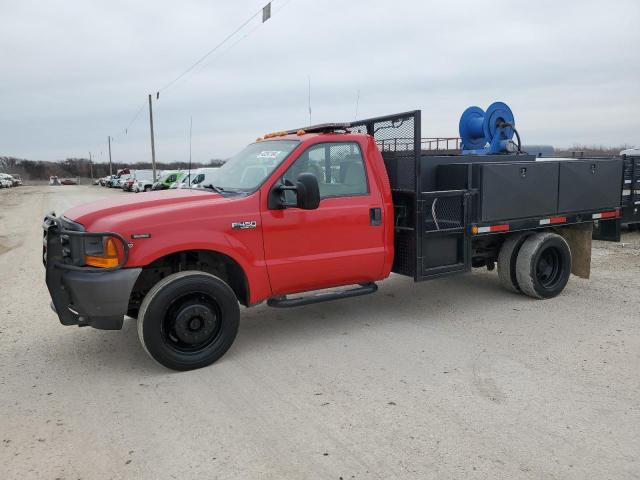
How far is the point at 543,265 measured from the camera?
7129 mm

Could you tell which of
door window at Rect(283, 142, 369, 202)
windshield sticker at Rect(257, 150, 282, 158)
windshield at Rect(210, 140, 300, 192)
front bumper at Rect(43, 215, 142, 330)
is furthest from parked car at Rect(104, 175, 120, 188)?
front bumper at Rect(43, 215, 142, 330)

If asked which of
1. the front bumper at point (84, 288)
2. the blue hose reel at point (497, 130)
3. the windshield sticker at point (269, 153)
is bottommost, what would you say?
the front bumper at point (84, 288)

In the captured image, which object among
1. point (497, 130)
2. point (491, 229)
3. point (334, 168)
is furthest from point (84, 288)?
point (497, 130)

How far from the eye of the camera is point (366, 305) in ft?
22.2

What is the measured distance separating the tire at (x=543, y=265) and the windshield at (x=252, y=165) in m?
3.37

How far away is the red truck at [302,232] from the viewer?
14.8 ft

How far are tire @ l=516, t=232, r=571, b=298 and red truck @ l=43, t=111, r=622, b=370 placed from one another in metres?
0.02

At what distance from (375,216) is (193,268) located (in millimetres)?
1891

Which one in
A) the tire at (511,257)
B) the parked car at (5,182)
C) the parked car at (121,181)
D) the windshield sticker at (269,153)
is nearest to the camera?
the windshield sticker at (269,153)

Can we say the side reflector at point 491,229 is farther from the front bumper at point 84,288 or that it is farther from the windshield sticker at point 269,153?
the front bumper at point 84,288

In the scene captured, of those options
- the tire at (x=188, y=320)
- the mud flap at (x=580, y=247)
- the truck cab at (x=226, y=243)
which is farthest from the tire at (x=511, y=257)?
the tire at (x=188, y=320)

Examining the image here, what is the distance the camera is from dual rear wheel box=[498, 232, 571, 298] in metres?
6.76

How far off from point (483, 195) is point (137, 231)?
3.81 m

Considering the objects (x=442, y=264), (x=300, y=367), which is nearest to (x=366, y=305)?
(x=442, y=264)
